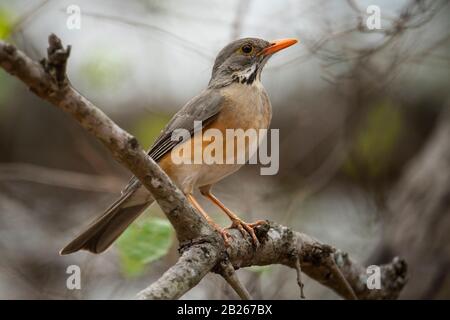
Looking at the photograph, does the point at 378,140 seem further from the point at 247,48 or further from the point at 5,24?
the point at 5,24

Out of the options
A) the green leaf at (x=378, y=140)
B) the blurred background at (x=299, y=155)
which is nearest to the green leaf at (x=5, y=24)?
the blurred background at (x=299, y=155)

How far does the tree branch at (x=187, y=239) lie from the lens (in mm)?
2896

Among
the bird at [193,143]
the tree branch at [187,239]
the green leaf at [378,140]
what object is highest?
the green leaf at [378,140]

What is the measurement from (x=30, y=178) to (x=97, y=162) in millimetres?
792

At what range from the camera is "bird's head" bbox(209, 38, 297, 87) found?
5.70 m

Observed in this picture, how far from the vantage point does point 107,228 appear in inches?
205

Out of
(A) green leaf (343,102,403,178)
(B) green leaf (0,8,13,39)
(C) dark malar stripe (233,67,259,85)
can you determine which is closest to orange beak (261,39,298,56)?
(C) dark malar stripe (233,67,259,85)

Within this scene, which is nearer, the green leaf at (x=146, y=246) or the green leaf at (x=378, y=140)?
the green leaf at (x=146, y=246)

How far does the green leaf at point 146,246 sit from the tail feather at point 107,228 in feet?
1.53

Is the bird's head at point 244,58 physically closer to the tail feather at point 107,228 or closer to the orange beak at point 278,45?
the orange beak at point 278,45

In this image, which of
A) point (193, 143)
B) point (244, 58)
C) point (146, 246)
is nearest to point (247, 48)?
point (244, 58)

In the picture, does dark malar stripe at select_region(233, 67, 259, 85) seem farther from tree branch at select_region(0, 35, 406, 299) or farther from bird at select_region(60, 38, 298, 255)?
tree branch at select_region(0, 35, 406, 299)

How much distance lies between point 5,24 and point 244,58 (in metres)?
1.89

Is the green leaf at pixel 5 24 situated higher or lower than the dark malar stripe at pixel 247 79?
higher
